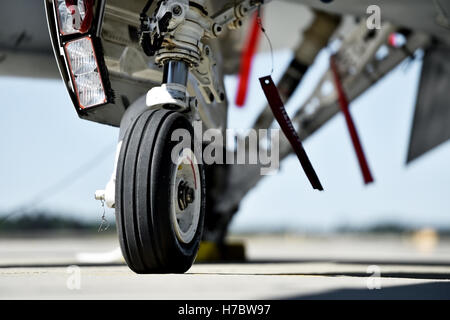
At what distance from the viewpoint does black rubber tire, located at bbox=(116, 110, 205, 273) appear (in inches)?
136

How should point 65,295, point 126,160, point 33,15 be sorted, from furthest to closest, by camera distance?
point 33,15
point 126,160
point 65,295

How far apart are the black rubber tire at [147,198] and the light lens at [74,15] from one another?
707mm

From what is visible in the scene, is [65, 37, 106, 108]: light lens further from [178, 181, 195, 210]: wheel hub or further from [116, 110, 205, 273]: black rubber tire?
[178, 181, 195, 210]: wheel hub

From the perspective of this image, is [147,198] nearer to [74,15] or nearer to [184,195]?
[184,195]

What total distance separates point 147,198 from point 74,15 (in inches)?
47.8

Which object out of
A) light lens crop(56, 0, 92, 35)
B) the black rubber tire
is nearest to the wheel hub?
the black rubber tire

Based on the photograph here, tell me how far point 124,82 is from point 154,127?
1165 mm

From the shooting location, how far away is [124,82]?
4.64 meters

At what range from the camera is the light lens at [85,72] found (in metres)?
3.85

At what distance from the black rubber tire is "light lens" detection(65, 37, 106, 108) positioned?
39cm

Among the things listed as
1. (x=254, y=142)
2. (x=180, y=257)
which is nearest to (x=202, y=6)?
(x=180, y=257)
